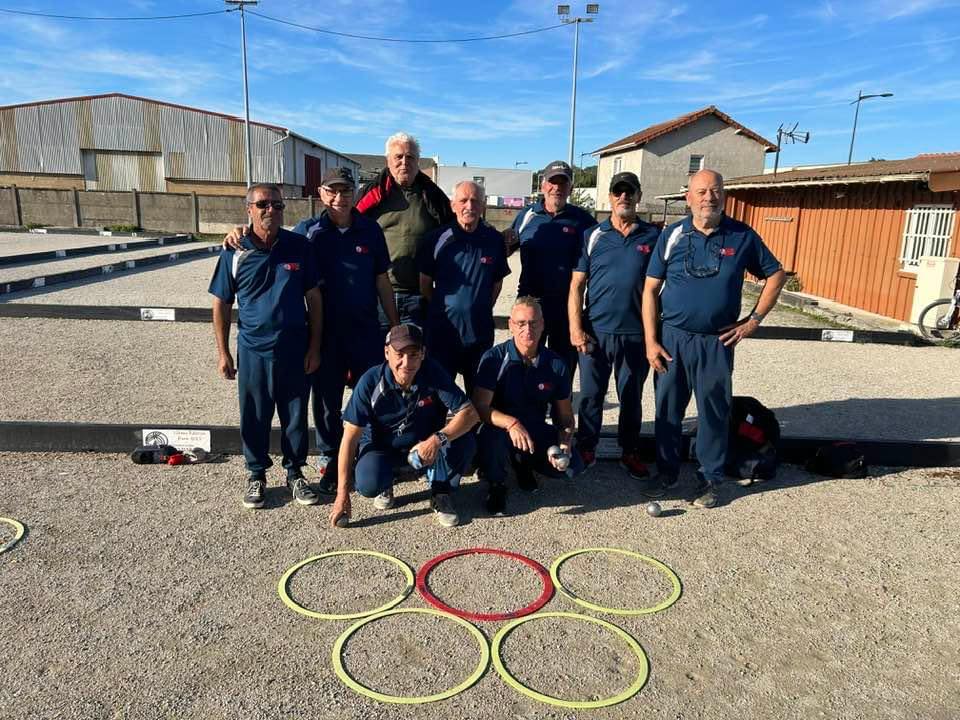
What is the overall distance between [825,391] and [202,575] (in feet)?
21.7

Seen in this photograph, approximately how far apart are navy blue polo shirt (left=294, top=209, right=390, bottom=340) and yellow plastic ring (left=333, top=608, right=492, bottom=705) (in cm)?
191

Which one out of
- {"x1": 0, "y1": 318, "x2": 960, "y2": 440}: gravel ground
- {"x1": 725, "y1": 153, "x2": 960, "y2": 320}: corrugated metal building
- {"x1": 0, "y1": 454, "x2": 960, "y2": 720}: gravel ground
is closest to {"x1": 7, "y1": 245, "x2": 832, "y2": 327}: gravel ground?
{"x1": 725, "y1": 153, "x2": 960, "y2": 320}: corrugated metal building

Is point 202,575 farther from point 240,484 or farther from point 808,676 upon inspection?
point 808,676

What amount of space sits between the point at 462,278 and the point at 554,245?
0.79 metres

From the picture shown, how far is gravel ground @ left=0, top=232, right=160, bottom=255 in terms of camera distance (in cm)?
2001

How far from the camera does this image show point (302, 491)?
427 cm

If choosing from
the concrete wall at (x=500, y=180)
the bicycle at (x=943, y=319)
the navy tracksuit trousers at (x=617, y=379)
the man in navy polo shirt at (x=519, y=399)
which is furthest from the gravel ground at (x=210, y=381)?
the concrete wall at (x=500, y=180)

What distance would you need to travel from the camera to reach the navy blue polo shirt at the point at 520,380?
4289 mm

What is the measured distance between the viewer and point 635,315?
4609 millimetres

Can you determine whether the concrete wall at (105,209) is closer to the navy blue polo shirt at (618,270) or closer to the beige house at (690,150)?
the beige house at (690,150)

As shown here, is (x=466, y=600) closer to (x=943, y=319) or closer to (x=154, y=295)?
(x=943, y=319)

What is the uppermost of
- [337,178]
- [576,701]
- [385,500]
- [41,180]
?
[41,180]

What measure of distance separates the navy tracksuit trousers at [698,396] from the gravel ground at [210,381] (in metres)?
1.52

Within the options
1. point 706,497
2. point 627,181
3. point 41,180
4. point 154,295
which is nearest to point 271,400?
point 627,181
